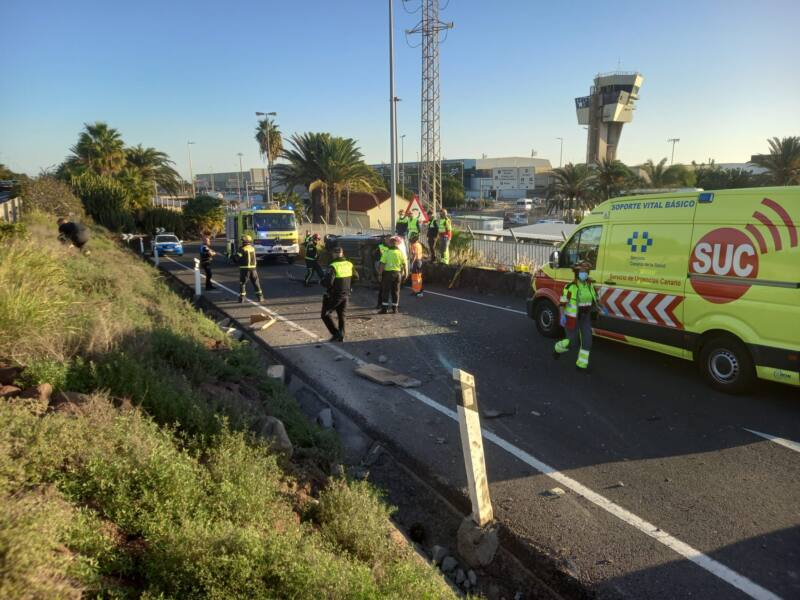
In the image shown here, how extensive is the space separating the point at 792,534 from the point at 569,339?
4.26 meters

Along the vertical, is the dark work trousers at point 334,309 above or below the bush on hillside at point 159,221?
below

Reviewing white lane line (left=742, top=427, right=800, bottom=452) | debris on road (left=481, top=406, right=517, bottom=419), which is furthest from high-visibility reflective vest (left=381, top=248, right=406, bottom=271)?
white lane line (left=742, top=427, right=800, bottom=452)

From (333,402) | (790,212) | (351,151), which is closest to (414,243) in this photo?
(333,402)

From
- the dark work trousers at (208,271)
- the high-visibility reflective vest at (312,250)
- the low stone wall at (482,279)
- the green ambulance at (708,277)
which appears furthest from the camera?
the high-visibility reflective vest at (312,250)

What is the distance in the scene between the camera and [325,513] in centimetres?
380

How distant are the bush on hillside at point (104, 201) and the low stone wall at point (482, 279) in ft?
95.8

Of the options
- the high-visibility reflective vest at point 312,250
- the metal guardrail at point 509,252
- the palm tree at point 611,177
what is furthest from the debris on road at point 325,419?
the palm tree at point 611,177

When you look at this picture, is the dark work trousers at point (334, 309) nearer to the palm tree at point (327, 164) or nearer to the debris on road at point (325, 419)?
the debris on road at point (325, 419)

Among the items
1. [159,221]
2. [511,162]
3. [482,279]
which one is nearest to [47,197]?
[159,221]

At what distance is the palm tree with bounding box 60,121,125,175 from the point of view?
148 ft

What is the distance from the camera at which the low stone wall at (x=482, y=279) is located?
14344mm

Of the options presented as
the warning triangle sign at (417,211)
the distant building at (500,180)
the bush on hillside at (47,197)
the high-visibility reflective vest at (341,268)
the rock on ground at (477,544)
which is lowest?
the rock on ground at (477,544)

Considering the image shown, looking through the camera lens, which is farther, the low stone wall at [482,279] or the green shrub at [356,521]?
the low stone wall at [482,279]

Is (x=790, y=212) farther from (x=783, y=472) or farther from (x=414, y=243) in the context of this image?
(x=414, y=243)
